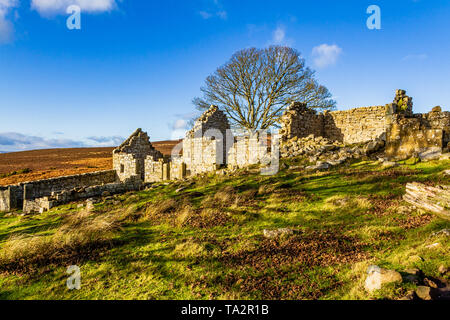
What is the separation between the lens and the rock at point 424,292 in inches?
134

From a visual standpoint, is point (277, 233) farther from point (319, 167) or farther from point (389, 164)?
point (389, 164)

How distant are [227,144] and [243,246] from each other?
12264 millimetres

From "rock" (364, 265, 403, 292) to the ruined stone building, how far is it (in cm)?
982

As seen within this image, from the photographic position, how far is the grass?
14.6 ft

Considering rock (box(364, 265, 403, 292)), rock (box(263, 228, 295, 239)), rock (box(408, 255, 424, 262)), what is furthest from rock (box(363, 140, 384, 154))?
rock (box(364, 265, 403, 292))

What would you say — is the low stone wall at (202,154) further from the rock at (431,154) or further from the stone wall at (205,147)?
the rock at (431,154)

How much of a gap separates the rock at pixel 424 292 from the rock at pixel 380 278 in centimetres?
24

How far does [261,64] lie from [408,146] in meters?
17.8

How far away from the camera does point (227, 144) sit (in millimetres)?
17812

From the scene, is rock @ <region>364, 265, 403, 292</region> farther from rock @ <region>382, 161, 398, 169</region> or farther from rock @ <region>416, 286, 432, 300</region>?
rock @ <region>382, 161, 398, 169</region>

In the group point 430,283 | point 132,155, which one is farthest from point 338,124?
point 430,283
